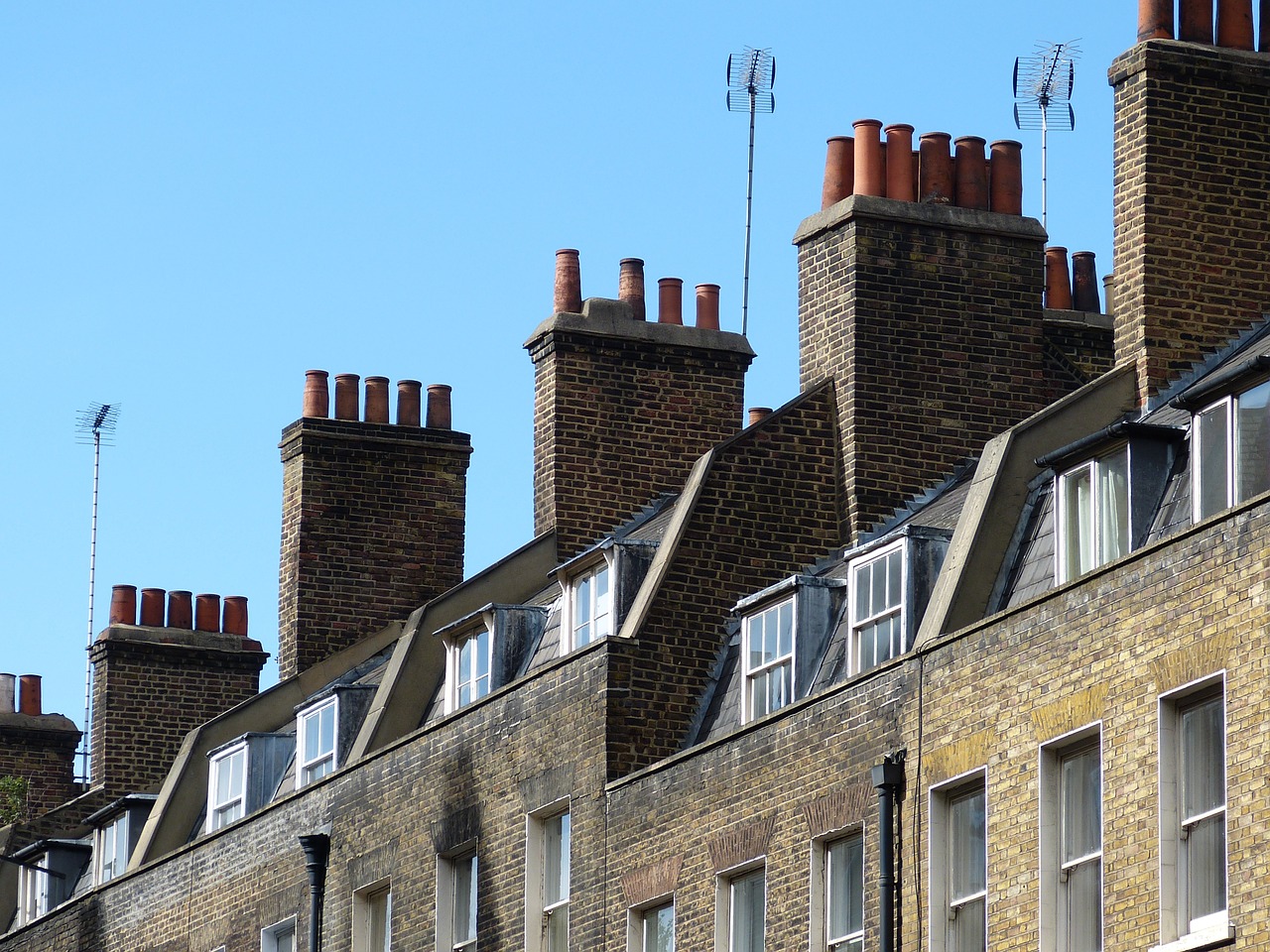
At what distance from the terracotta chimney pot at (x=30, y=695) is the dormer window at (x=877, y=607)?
29784mm

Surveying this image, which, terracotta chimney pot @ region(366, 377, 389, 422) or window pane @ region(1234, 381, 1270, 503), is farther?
terracotta chimney pot @ region(366, 377, 389, 422)

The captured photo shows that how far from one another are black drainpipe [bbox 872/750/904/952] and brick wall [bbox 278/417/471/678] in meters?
18.6

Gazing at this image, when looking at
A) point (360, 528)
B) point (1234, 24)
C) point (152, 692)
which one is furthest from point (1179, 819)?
point (152, 692)

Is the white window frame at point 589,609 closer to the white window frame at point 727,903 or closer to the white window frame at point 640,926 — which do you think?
the white window frame at point 640,926

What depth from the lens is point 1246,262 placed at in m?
29.5

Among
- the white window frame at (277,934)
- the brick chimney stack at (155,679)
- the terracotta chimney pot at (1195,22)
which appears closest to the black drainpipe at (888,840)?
the terracotta chimney pot at (1195,22)

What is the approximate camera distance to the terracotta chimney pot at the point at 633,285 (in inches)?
1517

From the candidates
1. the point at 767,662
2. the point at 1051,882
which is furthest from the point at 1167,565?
the point at 767,662

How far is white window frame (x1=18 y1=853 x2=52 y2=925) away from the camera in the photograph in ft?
149

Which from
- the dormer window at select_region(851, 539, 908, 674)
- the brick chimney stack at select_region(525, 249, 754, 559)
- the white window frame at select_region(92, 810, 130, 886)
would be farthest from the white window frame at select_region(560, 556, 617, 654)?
the white window frame at select_region(92, 810, 130, 886)

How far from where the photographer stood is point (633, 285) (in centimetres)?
3872

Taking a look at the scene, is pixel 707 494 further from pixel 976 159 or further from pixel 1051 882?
pixel 1051 882

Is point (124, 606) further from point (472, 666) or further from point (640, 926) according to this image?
point (640, 926)

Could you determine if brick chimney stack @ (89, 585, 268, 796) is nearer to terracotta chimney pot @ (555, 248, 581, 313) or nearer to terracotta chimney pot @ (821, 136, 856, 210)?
terracotta chimney pot @ (555, 248, 581, 313)
